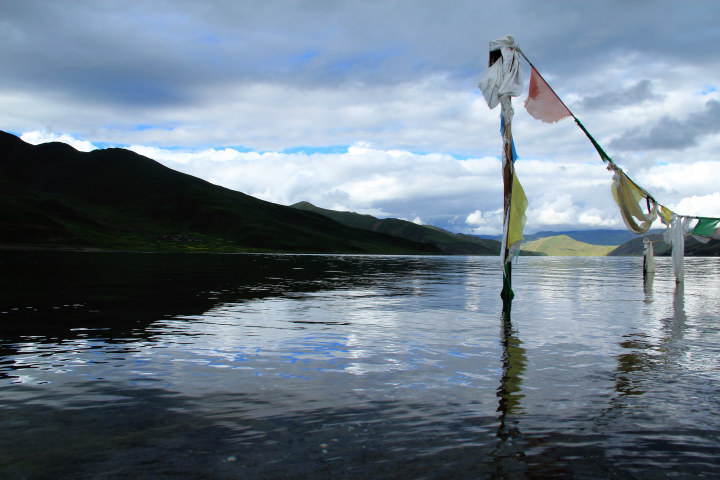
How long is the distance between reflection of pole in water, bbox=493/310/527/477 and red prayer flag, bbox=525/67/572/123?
1067 centimetres

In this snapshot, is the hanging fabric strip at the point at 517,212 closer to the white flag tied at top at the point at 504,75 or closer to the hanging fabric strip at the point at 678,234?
the white flag tied at top at the point at 504,75

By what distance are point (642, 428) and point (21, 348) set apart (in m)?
16.4

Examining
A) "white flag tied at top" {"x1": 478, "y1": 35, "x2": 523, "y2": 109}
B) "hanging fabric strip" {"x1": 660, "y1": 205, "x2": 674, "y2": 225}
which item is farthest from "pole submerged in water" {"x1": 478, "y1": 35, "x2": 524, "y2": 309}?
"hanging fabric strip" {"x1": 660, "y1": 205, "x2": 674, "y2": 225}

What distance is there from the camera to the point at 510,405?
369 inches

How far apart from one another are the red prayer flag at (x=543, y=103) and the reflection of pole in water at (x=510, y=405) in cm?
1067

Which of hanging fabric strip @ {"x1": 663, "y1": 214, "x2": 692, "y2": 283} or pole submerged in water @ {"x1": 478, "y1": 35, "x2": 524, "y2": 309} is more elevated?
pole submerged in water @ {"x1": 478, "y1": 35, "x2": 524, "y2": 309}

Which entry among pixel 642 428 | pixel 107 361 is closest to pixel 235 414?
pixel 107 361

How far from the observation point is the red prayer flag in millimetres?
21531

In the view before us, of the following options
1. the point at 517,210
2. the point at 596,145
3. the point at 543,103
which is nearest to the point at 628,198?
the point at 596,145

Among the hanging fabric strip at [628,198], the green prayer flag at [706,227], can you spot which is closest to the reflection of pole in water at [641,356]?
the hanging fabric strip at [628,198]

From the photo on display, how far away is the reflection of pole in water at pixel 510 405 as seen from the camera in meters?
6.87

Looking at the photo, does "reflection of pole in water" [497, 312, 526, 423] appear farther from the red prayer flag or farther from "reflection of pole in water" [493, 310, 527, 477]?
the red prayer flag

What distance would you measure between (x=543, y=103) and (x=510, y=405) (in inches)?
651

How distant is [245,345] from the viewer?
51.5 feet
